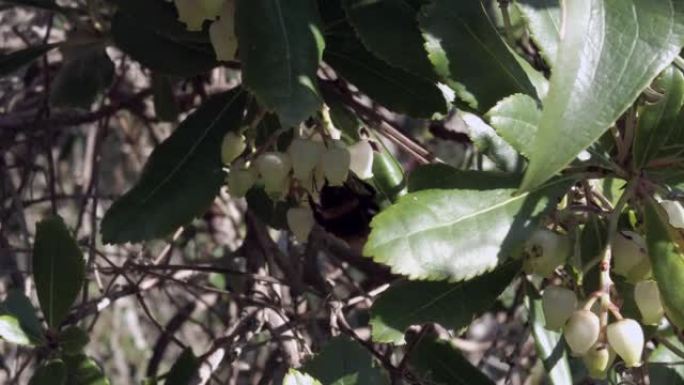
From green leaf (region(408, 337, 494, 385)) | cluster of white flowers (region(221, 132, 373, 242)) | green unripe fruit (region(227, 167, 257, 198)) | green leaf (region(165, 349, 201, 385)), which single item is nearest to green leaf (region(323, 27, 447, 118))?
cluster of white flowers (region(221, 132, 373, 242))

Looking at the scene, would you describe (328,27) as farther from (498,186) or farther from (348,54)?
(498,186)

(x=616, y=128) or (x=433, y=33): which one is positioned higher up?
(x=433, y=33)

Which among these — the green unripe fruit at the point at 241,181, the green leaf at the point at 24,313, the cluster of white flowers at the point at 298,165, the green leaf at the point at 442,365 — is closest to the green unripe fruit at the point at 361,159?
the cluster of white flowers at the point at 298,165

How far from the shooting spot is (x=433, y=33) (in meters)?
1.09

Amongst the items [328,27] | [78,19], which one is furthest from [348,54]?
[78,19]

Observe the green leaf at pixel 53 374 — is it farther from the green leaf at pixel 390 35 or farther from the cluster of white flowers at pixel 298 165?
the green leaf at pixel 390 35

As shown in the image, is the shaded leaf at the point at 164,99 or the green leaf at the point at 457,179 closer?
the green leaf at the point at 457,179

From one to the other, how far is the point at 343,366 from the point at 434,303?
161mm

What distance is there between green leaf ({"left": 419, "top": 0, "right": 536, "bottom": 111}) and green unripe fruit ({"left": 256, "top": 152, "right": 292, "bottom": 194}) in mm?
187

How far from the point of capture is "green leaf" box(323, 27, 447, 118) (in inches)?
50.8

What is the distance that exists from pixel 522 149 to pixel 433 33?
144 millimetres

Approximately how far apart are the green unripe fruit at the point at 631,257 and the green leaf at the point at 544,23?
0.19 metres

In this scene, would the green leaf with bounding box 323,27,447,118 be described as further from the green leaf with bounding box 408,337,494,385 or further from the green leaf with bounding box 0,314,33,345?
the green leaf with bounding box 0,314,33,345

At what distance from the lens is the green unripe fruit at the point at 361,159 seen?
3.92ft
